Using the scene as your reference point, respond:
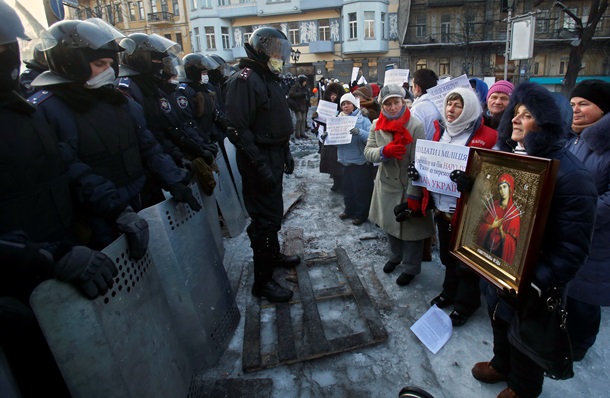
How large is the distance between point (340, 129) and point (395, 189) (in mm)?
1817

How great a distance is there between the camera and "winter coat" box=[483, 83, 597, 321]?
1545mm

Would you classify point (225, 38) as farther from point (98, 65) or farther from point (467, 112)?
point (467, 112)

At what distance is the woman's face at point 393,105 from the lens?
11.0 feet

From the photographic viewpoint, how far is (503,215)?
176cm

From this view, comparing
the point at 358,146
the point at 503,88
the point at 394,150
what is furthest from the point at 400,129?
the point at 358,146

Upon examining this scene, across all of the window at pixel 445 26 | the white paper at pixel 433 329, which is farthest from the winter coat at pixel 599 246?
the window at pixel 445 26

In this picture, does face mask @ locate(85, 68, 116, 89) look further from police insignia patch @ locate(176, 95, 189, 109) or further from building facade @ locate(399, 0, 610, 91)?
building facade @ locate(399, 0, 610, 91)

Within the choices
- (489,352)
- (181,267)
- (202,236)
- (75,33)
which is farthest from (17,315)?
(489,352)

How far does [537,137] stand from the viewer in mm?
1615

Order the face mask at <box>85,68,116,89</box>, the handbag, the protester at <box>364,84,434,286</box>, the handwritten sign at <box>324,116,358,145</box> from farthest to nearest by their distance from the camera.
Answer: the handwritten sign at <box>324,116,358,145</box>
the protester at <box>364,84,434,286</box>
the face mask at <box>85,68,116,89</box>
the handbag

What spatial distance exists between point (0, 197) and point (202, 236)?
1.30 metres

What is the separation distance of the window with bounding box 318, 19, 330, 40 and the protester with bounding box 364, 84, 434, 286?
109 ft

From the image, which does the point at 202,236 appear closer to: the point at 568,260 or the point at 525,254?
the point at 525,254

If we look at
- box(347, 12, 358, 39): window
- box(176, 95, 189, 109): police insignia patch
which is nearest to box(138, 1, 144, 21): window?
box(347, 12, 358, 39): window
